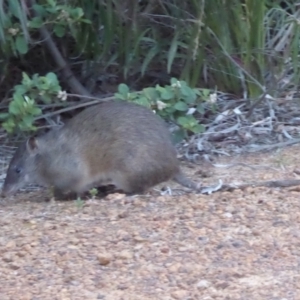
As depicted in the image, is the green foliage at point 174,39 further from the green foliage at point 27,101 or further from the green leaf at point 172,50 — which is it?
the green foliage at point 27,101

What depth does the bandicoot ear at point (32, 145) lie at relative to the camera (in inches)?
225

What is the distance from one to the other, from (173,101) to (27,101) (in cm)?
99

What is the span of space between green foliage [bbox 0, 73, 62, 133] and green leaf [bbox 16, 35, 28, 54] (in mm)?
204

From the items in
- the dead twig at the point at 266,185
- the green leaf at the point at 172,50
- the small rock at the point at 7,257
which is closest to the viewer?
the small rock at the point at 7,257

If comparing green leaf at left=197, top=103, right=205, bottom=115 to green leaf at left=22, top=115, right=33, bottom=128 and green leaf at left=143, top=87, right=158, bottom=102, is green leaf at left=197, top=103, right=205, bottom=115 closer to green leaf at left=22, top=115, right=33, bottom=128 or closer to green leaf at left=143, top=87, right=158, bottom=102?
green leaf at left=143, top=87, right=158, bottom=102

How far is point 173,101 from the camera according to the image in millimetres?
6020

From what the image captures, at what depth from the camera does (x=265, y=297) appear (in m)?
3.59

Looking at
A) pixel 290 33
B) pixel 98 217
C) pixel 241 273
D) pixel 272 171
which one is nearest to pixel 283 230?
pixel 241 273

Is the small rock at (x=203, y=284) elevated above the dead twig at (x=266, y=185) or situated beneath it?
elevated above

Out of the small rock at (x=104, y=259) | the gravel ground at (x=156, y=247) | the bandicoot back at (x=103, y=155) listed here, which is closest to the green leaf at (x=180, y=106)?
the bandicoot back at (x=103, y=155)

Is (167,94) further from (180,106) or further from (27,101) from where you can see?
(27,101)

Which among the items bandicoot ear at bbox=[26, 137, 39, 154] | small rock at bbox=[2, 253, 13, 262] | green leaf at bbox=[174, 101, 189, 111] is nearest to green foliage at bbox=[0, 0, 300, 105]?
green leaf at bbox=[174, 101, 189, 111]

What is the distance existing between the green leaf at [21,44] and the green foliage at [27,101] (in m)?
0.20

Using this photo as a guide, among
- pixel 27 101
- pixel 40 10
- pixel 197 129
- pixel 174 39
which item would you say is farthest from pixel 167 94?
pixel 40 10
